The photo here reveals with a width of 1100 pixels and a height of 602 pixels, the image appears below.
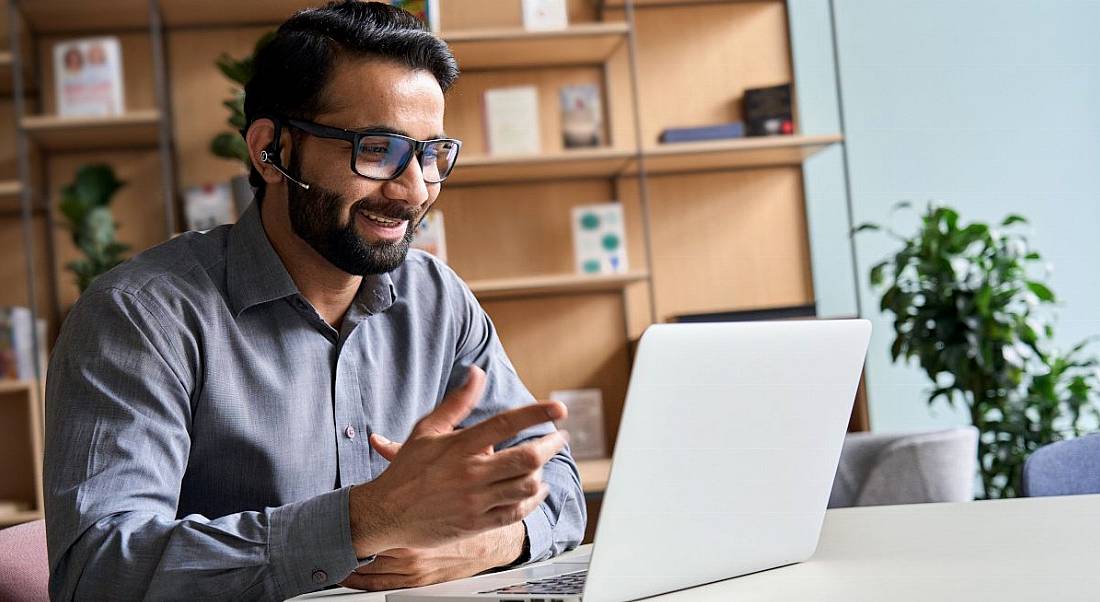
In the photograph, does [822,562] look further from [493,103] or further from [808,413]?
[493,103]

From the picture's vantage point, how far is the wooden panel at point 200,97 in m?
3.47

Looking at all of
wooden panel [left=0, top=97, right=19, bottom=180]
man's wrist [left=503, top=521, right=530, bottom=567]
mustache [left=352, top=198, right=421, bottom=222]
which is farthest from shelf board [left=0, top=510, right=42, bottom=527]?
man's wrist [left=503, top=521, right=530, bottom=567]

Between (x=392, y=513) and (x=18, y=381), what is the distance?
2623 mm

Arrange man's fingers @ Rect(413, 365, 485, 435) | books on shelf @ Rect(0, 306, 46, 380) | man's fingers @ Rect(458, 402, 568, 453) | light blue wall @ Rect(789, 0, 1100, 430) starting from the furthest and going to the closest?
light blue wall @ Rect(789, 0, 1100, 430), books on shelf @ Rect(0, 306, 46, 380), man's fingers @ Rect(413, 365, 485, 435), man's fingers @ Rect(458, 402, 568, 453)

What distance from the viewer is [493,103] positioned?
11.2 ft

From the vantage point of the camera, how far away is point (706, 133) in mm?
3414

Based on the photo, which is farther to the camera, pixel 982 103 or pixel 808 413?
pixel 982 103

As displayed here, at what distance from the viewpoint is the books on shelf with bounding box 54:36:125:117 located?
10.8 ft

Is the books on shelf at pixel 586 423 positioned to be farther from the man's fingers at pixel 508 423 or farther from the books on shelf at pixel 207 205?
the man's fingers at pixel 508 423

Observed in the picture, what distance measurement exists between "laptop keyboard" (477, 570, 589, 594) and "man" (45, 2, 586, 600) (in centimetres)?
5

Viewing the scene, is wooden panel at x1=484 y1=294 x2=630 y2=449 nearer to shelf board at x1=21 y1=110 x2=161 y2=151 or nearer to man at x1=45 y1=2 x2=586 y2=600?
shelf board at x1=21 y1=110 x2=161 y2=151

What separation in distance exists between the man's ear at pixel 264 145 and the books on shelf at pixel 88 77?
2026mm

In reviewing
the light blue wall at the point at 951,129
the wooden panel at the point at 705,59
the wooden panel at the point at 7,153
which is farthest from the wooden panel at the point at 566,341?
the wooden panel at the point at 7,153

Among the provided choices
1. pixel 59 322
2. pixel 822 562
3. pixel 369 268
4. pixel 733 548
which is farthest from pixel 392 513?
pixel 59 322
